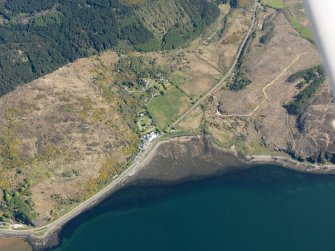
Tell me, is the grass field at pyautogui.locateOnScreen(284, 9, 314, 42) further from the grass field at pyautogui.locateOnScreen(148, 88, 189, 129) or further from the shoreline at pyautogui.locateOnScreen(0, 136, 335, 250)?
the shoreline at pyautogui.locateOnScreen(0, 136, 335, 250)

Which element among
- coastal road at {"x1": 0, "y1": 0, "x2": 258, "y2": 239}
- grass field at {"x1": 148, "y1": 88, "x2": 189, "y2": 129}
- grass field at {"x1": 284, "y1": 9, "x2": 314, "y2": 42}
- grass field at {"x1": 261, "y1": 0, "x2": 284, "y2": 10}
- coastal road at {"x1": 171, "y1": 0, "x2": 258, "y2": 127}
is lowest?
coastal road at {"x1": 0, "y1": 0, "x2": 258, "y2": 239}

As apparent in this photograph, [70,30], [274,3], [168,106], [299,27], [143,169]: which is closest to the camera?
[143,169]

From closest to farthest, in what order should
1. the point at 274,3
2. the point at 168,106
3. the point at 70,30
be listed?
the point at 168,106
the point at 70,30
the point at 274,3

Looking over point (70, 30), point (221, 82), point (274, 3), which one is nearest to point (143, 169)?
point (221, 82)

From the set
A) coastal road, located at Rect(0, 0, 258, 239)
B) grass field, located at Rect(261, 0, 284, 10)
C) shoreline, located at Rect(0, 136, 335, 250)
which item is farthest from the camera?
grass field, located at Rect(261, 0, 284, 10)

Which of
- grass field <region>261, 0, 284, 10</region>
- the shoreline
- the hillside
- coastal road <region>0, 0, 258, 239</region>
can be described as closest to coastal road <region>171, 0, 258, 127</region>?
coastal road <region>0, 0, 258, 239</region>

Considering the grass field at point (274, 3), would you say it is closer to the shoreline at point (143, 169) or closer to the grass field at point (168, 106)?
the grass field at point (168, 106)

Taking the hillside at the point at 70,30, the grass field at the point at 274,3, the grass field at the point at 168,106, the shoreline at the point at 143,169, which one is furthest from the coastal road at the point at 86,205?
the grass field at the point at 274,3

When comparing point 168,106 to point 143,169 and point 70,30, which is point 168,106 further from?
point 70,30
